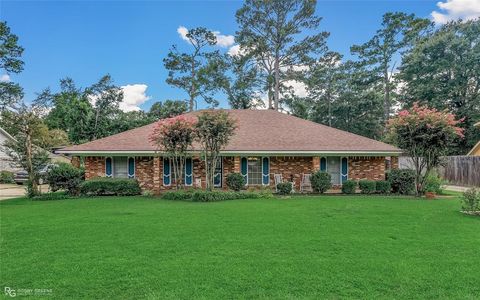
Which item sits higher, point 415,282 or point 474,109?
point 474,109

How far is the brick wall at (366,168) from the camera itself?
17.4 meters

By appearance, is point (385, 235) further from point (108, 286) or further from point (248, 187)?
point (248, 187)

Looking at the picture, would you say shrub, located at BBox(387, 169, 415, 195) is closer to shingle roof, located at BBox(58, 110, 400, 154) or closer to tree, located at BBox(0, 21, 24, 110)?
shingle roof, located at BBox(58, 110, 400, 154)

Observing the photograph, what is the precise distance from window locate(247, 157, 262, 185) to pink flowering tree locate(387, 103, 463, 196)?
6.47 meters

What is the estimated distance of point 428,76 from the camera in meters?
31.7

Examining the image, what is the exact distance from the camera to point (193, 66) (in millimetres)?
32312

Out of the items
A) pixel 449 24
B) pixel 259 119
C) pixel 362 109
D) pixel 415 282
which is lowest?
pixel 415 282

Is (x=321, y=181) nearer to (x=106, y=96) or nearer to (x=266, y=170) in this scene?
(x=266, y=170)

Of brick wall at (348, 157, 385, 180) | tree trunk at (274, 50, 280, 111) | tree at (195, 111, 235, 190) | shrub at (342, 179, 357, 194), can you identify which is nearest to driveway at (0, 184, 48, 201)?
tree at (195, 111, 235, 190)

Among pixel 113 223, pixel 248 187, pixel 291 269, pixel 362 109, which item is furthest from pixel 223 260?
pixel 362 109

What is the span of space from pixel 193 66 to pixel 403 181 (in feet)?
75.4

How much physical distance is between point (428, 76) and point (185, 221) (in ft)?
104

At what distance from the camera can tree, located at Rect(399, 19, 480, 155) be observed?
2927cm
